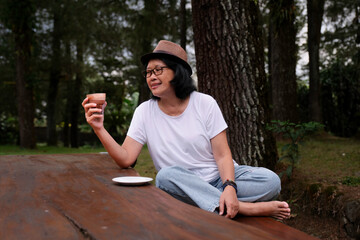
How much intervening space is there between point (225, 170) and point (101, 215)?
3.45 feet

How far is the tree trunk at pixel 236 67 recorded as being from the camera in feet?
11.6

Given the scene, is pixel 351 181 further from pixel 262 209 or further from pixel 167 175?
pixel 167 175

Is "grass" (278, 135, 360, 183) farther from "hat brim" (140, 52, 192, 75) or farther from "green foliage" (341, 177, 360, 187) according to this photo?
"hat brim" (140, 52, 192, 75)

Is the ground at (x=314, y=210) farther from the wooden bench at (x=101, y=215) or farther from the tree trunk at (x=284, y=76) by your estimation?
the tree trunk at (x=284, y=76)

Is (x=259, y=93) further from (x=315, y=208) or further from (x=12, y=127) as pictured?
(x=12, y=127)

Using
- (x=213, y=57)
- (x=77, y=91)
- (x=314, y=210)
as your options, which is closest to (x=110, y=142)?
(x=213, y=57)

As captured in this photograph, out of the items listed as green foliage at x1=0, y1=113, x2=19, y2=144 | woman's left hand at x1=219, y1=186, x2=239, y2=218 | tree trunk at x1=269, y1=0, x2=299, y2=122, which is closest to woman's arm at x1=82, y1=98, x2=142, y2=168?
woman's left hand at x1=219, y1=186, x2=239, y2=218

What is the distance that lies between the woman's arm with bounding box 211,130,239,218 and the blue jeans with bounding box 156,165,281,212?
43 millimetres

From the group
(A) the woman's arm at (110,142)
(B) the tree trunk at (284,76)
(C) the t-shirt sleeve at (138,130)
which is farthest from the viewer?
(B) the tree trunk at (284,76)

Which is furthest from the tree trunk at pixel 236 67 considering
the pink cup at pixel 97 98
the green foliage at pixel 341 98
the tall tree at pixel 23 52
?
the tall tree at pixel 23 52

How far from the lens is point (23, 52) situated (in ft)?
36.3

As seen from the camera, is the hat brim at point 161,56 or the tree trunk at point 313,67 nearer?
the hat brim at point 161,56

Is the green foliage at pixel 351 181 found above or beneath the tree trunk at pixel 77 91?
beneath

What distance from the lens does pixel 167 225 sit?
1.04 m
